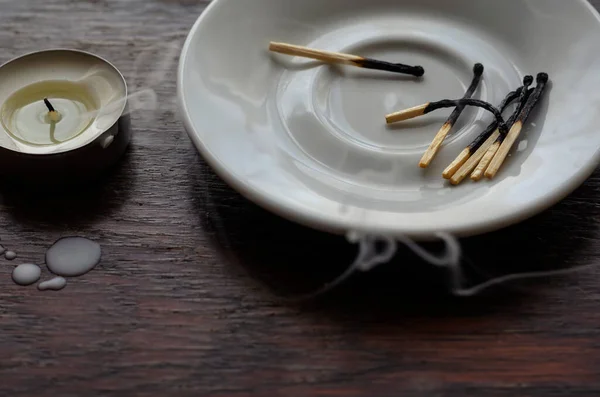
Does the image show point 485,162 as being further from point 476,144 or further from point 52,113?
point 52,113

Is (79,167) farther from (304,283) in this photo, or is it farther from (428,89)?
(428,89)

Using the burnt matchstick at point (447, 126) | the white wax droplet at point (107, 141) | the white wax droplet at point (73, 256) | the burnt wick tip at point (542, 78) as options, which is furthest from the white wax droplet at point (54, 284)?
the burnt wick tip at point (542, 78)

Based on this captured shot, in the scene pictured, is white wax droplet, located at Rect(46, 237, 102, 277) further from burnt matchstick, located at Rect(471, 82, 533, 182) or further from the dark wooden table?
burnt matchstick, located at Rect(471, 82, 533, 182)

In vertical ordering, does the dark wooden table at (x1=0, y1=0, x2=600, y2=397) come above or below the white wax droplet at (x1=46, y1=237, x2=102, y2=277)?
above

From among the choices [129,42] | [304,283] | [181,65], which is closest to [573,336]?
[304,283]

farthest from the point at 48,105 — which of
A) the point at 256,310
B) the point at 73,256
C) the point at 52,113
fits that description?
the point at 256,310

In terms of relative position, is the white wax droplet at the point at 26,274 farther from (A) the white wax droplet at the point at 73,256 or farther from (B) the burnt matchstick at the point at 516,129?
(B) the burnt matchstick at the point at 516,129

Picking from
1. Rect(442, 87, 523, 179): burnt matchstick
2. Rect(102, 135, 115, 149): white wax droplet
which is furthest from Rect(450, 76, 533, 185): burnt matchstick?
Rect(102, 135, 115, 149): white wax droplet
